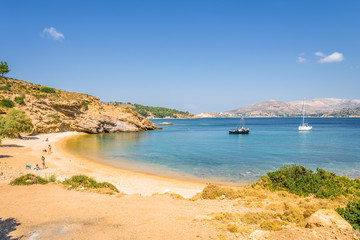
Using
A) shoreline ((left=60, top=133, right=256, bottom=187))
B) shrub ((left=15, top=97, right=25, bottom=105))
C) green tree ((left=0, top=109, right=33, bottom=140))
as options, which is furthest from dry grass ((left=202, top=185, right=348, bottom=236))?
shrub ((left=15, top=97, right=25, bottom=105))

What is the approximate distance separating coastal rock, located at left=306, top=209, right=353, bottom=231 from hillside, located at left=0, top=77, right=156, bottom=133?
48.5 metres

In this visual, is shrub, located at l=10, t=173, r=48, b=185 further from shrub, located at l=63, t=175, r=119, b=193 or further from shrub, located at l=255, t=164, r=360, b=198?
shrub, located at l=255, t=164, r=360, b=198

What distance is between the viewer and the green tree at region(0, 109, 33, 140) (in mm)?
27250

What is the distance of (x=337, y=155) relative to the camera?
92.6 feet

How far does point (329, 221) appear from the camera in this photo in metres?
5.81

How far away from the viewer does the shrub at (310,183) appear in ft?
35.4

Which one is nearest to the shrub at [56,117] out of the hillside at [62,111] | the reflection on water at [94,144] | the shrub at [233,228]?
the hillside at [62,111]

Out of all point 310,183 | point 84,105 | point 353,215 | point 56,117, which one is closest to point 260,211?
point 353,215

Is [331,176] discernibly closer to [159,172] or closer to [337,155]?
[159,172]

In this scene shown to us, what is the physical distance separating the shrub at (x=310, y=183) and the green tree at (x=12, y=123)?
105 feet

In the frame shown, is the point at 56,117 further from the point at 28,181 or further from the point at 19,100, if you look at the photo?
the point at 28,181

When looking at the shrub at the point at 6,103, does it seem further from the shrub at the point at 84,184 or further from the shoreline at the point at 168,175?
the shrub at the point at 84,184

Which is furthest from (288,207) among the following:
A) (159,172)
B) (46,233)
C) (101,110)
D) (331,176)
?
(101,110)

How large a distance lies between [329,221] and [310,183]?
679 centimetres
